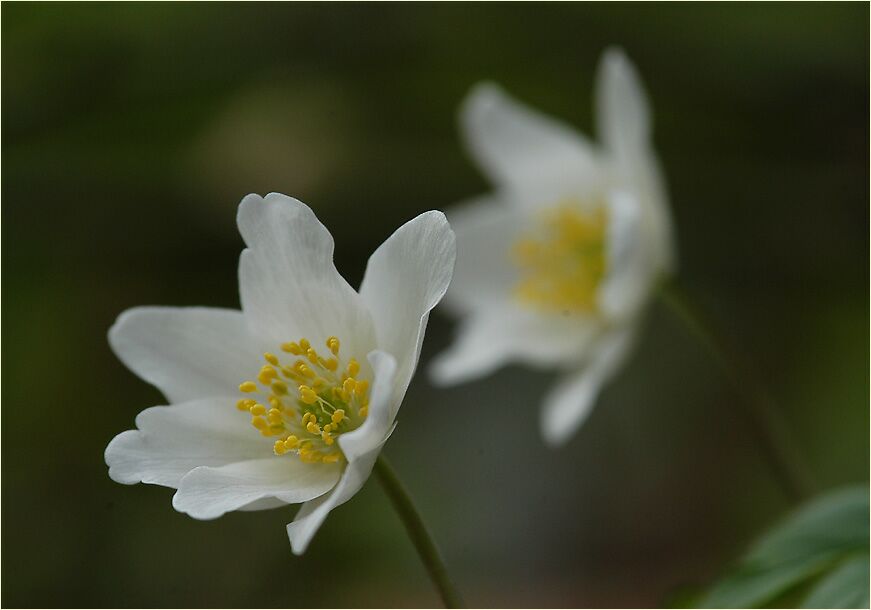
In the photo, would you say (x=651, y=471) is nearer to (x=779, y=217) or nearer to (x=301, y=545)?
(x=779, y=217)

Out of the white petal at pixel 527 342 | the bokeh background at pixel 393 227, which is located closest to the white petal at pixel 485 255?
the white petal at pixel 527 342

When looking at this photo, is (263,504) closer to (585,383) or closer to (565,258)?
(585,383)

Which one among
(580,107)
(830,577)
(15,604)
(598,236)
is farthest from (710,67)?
(15,604)

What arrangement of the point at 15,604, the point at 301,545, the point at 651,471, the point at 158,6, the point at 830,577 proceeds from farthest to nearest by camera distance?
the point at 158,6
the point at 651,471
the point at 15,604
the point at 830,577
the point at 301,545

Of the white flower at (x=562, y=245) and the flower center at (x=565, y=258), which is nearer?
the white flower at (x=562, y=245)

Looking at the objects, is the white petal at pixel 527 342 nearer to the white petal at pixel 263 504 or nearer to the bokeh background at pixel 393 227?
the bokeh background at pixel 393 227

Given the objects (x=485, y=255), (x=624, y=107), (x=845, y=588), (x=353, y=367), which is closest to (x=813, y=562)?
(x=845, y=588)
